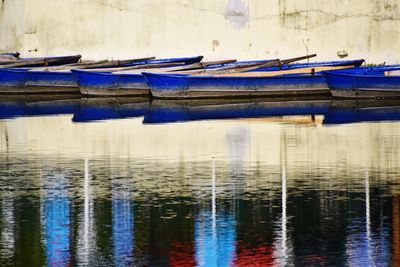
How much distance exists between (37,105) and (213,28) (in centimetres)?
899

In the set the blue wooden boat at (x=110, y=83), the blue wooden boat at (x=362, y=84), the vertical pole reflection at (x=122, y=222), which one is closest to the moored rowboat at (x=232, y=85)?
the blue wooden boat at (x=362, y=84)

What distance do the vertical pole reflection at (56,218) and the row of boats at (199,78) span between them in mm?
17061

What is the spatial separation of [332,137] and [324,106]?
8.90 m

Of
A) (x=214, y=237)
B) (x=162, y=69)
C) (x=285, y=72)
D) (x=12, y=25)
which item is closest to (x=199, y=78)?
(x=162, y=69)

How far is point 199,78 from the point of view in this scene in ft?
125

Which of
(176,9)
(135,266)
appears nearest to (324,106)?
(176,9)

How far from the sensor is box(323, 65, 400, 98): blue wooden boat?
121 ft

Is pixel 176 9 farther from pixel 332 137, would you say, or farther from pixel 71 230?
pixel 71 230

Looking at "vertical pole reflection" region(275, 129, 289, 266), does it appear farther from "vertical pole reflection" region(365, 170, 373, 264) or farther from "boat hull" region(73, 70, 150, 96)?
"boat hull" region(73, 70, 150, 96)

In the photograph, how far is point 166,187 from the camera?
19438 millimetres

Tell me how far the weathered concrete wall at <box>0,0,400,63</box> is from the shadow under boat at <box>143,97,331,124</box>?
5736mm

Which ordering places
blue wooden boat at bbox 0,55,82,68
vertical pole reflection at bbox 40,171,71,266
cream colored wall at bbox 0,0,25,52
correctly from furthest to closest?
cream colored wall at bbox 0,0,25,52
blue wooden boat at bbox 0,55,82,68
vertical pole reflection at bbox 40,171,71,266

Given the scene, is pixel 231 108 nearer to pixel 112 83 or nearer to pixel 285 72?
pixel 285 72

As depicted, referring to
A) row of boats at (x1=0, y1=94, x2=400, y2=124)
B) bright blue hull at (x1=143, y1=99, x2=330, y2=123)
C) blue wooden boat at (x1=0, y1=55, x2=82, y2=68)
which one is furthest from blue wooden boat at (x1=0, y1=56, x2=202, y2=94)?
bright blue hull at (x1=143, y1=99, x2=330, y2=123)
